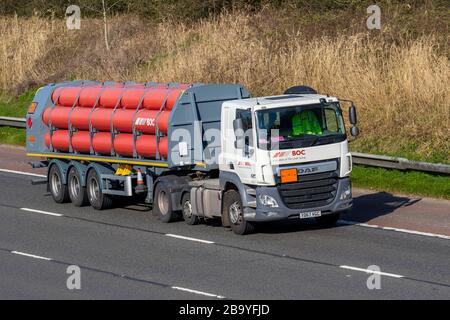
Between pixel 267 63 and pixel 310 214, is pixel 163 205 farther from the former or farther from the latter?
pixel 267 63

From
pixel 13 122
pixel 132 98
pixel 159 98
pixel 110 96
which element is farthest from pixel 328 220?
pixel 13 122

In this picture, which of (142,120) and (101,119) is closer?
(142,120)

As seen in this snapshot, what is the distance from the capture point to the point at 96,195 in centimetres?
2309

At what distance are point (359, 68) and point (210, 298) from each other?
48.6 ft

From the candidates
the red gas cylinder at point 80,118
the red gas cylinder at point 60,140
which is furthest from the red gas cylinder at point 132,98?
the red gas cylinder at point 60,140

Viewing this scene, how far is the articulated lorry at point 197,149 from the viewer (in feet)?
62.3

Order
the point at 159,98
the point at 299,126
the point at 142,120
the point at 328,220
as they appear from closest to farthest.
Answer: the point at 299,126 → the point at 328,220 → the point at 159,98 → the point at 142,120

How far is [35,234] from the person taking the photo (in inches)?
798

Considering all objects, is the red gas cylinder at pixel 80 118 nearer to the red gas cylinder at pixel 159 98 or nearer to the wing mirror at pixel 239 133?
the red gas cylinder at pixel 159 98

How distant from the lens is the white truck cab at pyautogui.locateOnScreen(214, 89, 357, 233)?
1889 cm

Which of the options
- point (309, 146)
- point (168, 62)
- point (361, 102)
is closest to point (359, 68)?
point (361, 102)

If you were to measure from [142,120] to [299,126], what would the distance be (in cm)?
353

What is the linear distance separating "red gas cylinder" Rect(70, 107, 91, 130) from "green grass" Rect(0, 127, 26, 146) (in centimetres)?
1011

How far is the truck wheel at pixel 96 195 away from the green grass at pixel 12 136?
1023cm
